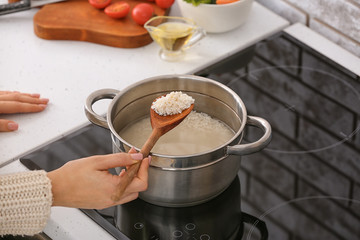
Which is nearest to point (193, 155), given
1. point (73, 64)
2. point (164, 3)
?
point (73, 64)

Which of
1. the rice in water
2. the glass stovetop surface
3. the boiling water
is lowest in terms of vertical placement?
the glass stovetop surface

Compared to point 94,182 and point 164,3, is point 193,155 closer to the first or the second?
point 94,182

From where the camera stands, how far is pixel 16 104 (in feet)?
3.96

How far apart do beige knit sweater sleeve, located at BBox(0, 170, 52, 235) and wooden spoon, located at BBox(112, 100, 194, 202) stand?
0.12 metres

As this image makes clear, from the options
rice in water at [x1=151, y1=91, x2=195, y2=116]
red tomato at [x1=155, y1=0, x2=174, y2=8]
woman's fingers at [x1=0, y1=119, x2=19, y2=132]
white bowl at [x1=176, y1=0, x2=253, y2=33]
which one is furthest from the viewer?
red tomato at [x1=155, y1=0, x2=174, y2=8]

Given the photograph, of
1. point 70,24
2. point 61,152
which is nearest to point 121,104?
point 61,152

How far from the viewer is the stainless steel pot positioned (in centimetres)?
91

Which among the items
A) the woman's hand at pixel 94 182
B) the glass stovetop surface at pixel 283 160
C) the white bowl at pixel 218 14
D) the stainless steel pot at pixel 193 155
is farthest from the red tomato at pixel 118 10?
the woman's hand at pixel 94 182

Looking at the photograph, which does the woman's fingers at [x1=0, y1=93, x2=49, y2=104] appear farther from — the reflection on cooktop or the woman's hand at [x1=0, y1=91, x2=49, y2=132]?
the reflection on cooktop

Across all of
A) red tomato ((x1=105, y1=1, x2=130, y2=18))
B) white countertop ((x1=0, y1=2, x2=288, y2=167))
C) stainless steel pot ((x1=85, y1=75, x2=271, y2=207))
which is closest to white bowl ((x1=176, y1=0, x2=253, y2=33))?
white countertop ((x1=0, y1=2, x2=288, y2=167))

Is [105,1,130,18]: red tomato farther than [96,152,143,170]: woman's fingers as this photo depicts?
Yes

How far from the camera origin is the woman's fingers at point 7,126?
3.87 feet

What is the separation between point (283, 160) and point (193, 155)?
275 millimetres

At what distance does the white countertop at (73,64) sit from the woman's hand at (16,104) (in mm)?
18
